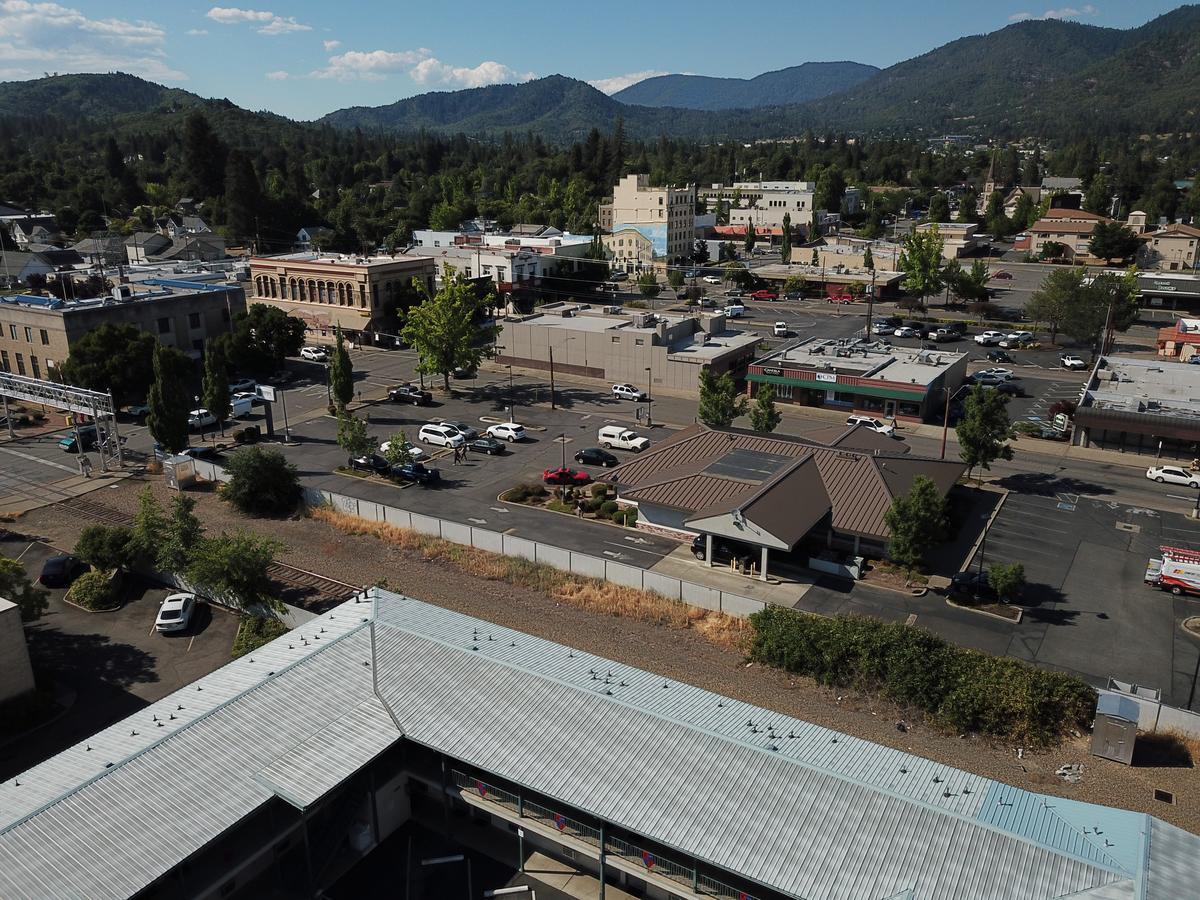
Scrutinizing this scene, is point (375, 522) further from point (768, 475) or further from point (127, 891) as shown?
point (127, 891)

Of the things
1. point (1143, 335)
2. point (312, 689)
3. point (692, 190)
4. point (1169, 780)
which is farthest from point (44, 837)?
point (692, 190)

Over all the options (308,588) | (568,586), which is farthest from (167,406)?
(568,586)

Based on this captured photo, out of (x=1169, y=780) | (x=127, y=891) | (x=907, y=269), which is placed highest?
(x=907, y=269)

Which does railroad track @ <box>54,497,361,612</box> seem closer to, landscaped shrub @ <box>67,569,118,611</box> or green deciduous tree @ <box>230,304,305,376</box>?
landscaped shrub @ <box>67,569,118,611</box>

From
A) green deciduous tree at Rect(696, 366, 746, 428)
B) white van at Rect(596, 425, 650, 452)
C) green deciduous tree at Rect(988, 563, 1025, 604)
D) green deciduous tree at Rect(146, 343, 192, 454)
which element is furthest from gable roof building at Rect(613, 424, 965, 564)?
green deciduous tree at Rect(146, 343, 192, 454)

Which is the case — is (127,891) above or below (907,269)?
below

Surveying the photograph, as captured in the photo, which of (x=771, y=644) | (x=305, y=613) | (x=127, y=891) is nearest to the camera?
(x=127, y=891)
